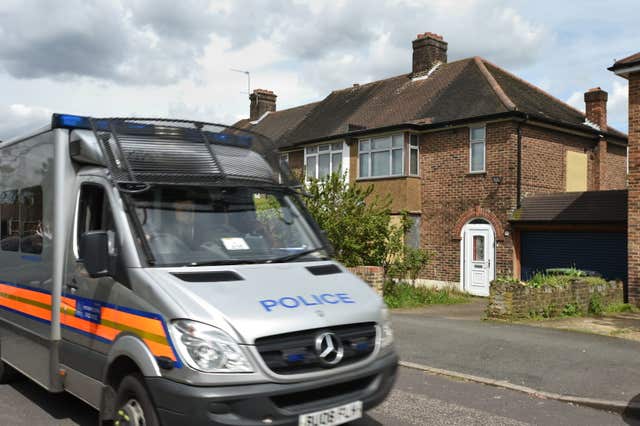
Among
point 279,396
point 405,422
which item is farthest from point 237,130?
point 405,422

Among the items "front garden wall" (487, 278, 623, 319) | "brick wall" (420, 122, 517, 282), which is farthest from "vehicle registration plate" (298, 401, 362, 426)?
"brick wall" (420, 122, 517, 282)

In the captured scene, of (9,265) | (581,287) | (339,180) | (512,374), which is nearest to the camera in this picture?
(9,265)

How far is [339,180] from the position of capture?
52.3 ft

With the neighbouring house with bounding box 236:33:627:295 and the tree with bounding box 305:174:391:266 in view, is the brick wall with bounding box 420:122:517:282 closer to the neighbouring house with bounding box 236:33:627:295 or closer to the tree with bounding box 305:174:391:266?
the neighbouring house with bounding box 236:33:627:295

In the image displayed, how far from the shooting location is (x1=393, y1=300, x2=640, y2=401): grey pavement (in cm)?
712

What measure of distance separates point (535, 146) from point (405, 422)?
15081 millimetres

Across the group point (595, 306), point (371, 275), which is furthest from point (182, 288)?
point (595, 306)

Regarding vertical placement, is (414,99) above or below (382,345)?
above

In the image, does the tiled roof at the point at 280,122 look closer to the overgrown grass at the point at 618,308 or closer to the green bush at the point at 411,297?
the green bush at the point at 411,297

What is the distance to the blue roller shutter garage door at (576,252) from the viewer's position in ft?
53.3

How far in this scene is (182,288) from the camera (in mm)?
4086

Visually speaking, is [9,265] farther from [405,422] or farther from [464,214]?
[464,214]

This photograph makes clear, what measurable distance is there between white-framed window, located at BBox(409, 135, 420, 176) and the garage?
3960 mm

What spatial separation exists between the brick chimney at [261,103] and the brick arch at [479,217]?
17795mm
